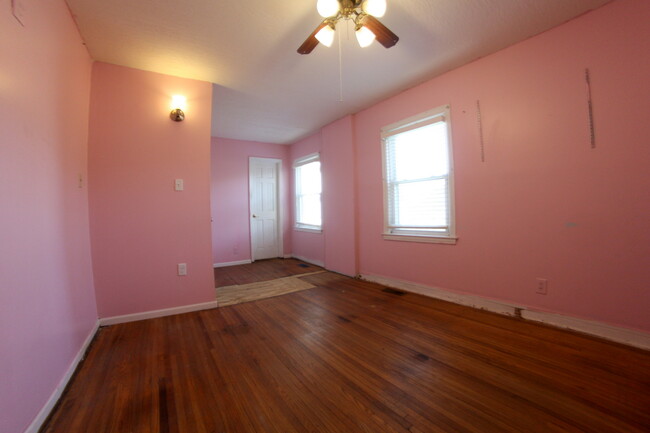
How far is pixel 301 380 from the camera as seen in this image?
1.62 m

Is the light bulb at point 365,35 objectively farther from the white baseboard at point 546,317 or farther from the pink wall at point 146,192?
the white baseboard at point 546,317

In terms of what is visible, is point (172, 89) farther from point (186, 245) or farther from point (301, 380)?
point (301, 380)

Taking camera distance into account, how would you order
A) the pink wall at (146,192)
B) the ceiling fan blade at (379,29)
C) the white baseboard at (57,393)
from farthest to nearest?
the pink wall at (146,192) < the ceiling fan blade at (379,29) < the white baseboard at (57,393)

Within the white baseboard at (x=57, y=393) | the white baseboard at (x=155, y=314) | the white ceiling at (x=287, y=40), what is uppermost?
the white ceiling at (x=287, y=40)

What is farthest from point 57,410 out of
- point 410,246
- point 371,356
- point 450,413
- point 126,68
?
point 410,246

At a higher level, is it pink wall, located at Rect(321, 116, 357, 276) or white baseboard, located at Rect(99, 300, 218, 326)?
pink wall, located at Rect(321, 116, 357, 276)

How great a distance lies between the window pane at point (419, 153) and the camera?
118 inches

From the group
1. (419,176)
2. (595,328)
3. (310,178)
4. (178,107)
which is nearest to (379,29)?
(419,176)

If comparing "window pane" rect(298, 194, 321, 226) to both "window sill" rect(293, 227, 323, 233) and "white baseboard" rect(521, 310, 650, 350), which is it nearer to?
"window sill" rect(293, 227, 323, 233)

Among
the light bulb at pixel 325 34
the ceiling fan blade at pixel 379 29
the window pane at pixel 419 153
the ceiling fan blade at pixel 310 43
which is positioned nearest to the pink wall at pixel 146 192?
the ceiling fan blade at pixel 310 43

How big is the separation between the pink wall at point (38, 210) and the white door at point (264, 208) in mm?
3489

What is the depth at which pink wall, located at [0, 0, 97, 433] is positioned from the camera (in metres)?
1.13

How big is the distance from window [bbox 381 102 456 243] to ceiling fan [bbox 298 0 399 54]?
1.52 m

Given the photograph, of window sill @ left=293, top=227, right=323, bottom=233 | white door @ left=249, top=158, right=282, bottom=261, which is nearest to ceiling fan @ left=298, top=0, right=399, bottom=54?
window sill @ left=293, top=227, right=323, bottom=233
